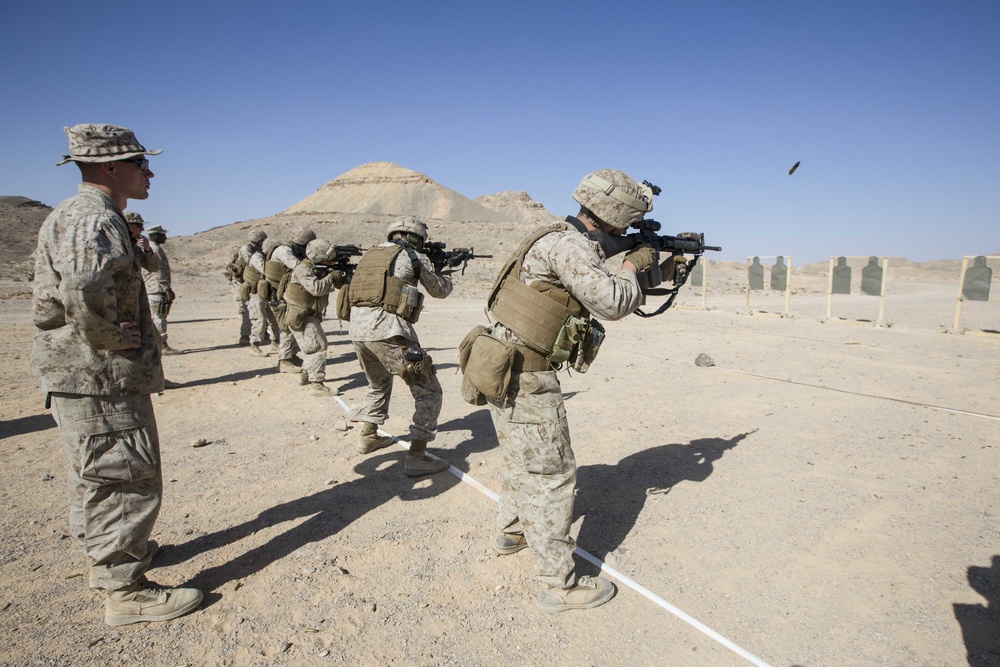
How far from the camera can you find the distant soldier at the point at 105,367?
2422 mm

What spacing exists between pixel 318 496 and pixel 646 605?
2.49 meters

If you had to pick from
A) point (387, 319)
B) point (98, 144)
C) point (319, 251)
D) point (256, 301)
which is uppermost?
point (98, 144)

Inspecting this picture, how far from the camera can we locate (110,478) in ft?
8.30

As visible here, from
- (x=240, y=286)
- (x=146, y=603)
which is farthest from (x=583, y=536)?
(x=240, y=286)

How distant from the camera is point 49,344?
2.47 m

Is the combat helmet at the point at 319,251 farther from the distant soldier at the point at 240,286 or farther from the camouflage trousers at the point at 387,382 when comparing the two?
the distant soldier at the point at 240,286

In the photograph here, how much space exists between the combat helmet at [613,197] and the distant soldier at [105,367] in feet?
7.66

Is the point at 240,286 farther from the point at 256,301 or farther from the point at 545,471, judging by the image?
the point at 545,471

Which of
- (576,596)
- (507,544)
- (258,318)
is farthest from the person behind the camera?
(258,318)

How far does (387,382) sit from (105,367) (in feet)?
8.18

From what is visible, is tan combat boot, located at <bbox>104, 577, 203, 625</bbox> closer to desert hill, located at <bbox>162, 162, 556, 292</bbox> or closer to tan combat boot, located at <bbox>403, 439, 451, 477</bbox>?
tan combat boot, located at <bbox>403, 439, 451, 477</bbox>

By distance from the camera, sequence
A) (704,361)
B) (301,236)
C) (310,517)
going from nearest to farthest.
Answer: (310,517)
(301,236)
(704,361)

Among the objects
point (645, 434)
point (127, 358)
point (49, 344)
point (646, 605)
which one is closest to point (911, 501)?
point (645, 434)

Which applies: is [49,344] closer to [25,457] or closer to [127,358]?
[127,358]
